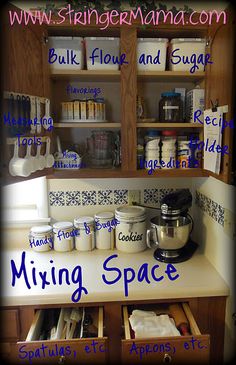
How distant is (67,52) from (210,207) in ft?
3.17

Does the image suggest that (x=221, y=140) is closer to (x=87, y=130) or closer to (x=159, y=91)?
(x=159, y=91)

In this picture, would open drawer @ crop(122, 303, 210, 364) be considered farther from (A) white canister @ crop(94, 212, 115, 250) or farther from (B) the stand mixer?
(A) white canister @ crop(94, 212, 115, 250)

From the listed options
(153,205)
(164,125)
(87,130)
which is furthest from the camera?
(153,205)

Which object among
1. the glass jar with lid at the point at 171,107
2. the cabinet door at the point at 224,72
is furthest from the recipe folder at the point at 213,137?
the glass jar with lid at the point at 171,107

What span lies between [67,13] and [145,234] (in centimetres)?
108

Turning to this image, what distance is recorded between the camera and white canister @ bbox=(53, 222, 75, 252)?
5.04ft

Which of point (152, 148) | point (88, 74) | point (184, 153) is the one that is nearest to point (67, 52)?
point (88, 74)

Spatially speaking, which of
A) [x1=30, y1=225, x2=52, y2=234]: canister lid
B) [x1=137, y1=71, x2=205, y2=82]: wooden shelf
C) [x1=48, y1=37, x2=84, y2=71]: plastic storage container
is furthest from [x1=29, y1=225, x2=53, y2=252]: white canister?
[x1=137, y1=71, x2=205, y2=82]: wooden shelf

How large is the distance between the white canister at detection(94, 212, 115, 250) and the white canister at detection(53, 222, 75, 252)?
0.44ft

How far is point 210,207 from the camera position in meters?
1.46

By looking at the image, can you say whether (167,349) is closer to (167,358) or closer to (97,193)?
(167,358)

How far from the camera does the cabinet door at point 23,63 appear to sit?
37.4 inches

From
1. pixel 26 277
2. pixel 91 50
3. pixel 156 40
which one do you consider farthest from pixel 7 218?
pixel 156 40

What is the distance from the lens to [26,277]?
131 cm
